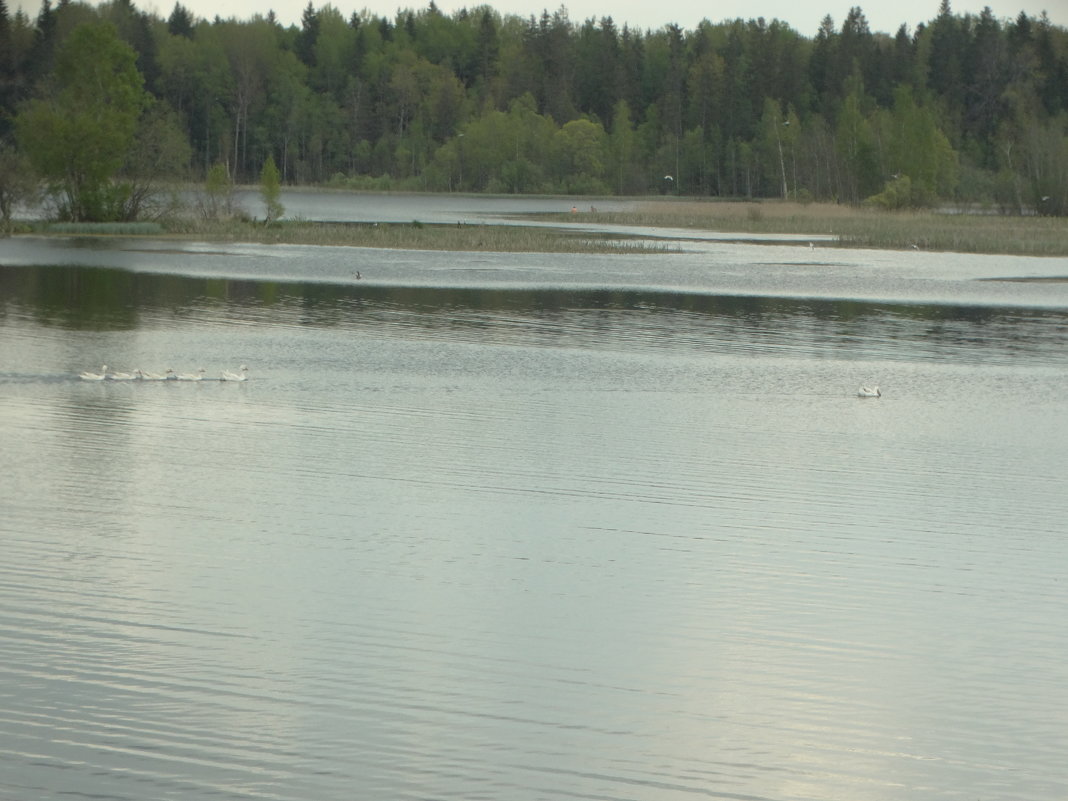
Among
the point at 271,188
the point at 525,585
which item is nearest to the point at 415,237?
the point at 271,188

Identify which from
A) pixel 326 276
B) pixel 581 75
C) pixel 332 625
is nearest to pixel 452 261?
pixel 326 276

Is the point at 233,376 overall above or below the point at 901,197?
below

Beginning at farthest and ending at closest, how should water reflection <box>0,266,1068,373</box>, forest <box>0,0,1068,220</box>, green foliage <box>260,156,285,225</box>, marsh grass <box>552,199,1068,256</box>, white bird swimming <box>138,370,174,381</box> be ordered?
1. forest <box>0,0,1068,220</box>
2. green foliage <box>260,156,285,225</box>
3. marsh grass <box>552,199,1068,256</box>
4. water reflection <box>0,266,1068,373</box>
5. white bird swimming <box>138,370,174,381</box>

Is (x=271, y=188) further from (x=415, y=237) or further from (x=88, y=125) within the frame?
(x=88, y=125)

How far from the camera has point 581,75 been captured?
167 m

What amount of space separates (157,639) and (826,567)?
5830mm

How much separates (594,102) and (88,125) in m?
107

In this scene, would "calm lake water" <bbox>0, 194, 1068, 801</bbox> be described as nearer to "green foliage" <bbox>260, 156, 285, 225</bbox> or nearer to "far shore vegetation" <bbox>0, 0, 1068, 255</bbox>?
"green foliage" <bbox>260, 156, 285, 225</bbox>

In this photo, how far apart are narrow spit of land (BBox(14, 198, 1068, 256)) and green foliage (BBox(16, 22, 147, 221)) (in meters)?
1.90

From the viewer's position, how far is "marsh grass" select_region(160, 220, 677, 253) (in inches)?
2443

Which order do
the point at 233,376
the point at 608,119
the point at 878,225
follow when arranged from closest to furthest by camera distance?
the point at 233,376
the point at 878,225
the point at 608,119

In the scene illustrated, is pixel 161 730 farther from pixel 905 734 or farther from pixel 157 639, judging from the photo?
pixel 905 734

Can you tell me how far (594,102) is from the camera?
163875 mm

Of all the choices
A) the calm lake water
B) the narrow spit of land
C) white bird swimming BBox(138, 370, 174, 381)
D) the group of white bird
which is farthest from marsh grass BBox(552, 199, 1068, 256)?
white bird swimming BBox(138, 370, 174, 381)
